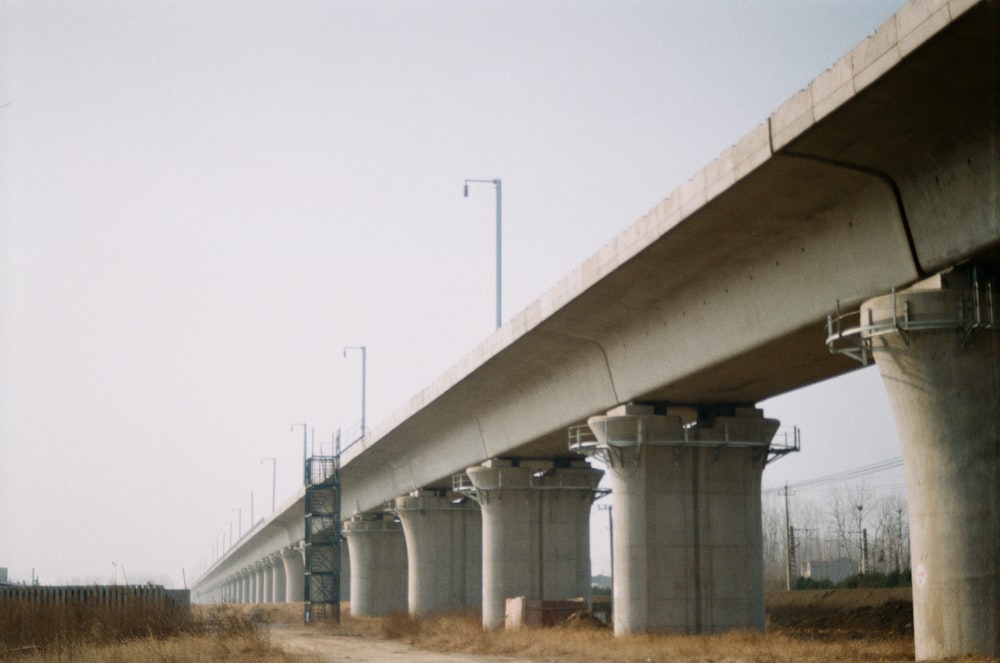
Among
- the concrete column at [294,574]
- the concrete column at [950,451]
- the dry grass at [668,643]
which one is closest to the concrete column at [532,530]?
the dry grass at [668,643]

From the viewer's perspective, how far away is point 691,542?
32.0 m

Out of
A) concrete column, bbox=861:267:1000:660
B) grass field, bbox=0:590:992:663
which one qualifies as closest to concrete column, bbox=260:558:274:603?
grass field, bbox=0:590:992:663

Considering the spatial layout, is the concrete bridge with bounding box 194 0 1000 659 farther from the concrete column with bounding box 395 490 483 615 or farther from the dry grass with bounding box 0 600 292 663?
the dry grass with bounding box 0 600 292 663

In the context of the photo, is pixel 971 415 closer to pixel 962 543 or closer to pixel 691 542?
pixel 962 543

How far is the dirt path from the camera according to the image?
28.8 meters

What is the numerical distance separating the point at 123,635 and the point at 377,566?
42991 millimetres

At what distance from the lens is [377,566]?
69.9 meters

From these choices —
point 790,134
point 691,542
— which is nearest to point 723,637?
point 691,542

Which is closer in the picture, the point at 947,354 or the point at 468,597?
the point at 947,354

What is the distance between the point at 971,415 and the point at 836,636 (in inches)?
598

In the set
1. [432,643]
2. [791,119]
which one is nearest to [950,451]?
[791,119]

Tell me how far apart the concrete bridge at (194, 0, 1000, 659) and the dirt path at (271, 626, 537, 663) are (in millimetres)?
4508

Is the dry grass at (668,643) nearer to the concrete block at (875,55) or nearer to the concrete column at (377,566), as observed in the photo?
the concrete block at (875,55)

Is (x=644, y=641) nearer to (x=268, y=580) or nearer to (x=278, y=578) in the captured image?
(x=278, y=578)
